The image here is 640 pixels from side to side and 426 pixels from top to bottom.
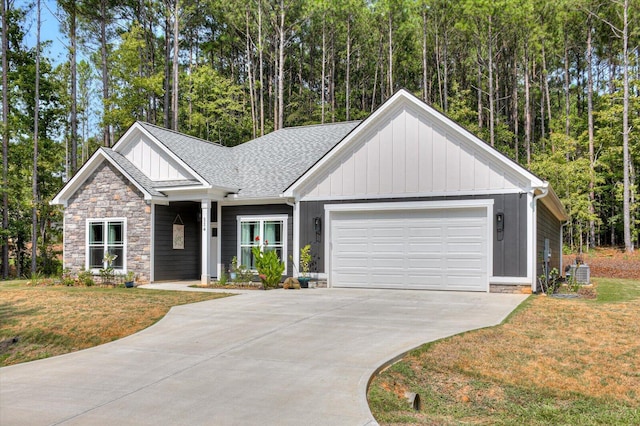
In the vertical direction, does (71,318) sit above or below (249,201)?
below

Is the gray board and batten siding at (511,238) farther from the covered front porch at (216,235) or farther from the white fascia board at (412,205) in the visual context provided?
the covered front porch at (216,235)

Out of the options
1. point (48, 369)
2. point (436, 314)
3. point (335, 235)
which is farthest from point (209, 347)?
point (335, 235)

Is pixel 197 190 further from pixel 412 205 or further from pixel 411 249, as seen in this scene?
pixel 411 249

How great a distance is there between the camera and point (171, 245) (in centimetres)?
1681

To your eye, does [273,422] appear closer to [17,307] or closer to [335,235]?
[17,307]

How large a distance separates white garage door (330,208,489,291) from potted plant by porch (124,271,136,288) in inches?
240

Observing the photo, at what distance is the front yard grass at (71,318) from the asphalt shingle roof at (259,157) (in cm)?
474

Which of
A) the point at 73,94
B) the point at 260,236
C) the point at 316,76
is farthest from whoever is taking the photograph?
the point at 316,76

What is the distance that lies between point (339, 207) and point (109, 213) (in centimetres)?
791

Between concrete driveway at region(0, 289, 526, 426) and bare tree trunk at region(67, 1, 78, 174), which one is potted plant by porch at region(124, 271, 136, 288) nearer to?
concrete driveway at region(0, 289, 526, 426)

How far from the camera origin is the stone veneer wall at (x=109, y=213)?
16.1 meters

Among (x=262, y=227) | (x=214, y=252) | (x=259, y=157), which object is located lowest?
(x=214, y=252)

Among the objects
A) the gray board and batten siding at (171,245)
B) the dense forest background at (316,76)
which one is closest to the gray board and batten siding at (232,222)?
the gray board and batten siding at (171,245)

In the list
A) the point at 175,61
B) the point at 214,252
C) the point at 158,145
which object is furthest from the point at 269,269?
the point at 175,61
